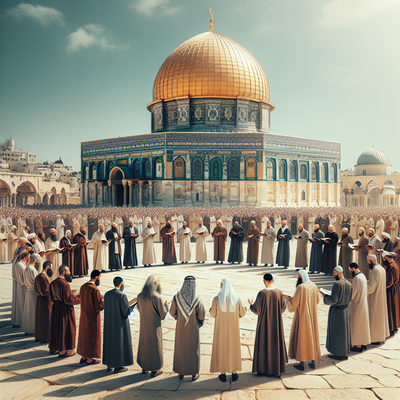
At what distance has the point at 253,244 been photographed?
1124 centimetres

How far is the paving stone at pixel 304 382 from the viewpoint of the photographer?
14.1 feet

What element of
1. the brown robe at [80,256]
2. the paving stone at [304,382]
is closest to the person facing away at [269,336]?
the paving stone at [304,382]

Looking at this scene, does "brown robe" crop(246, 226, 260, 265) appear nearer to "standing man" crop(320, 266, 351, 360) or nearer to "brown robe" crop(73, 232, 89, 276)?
"brown robe" crop(73, 232, 89, 276)

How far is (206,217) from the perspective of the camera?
18.0m

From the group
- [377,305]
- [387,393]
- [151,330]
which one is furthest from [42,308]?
[377,305]

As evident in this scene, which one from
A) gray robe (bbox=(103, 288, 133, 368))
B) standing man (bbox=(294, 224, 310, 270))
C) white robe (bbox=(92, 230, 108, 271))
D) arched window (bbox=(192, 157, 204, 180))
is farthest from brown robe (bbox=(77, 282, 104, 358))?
arched window (bbox=(192, 157, 204, 180))

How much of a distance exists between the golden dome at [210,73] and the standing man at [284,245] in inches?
873

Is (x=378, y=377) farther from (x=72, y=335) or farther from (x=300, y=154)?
(x=300, y=154)

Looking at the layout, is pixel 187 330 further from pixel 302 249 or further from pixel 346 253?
pixel 302 249

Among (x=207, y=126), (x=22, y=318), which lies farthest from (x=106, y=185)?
(x=22, y=318)

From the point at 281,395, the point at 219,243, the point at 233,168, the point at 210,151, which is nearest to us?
the point at 281,395

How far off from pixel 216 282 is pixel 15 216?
999 centimetres

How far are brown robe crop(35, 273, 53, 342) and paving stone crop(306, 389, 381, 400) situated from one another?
3.50 m

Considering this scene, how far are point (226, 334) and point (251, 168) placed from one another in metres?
25.2
